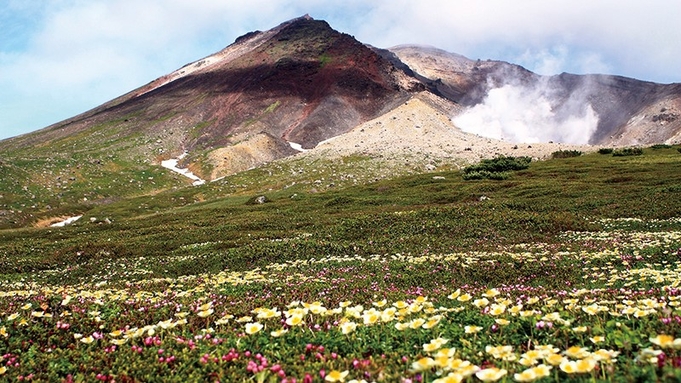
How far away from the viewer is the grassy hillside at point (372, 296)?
5.20 meters

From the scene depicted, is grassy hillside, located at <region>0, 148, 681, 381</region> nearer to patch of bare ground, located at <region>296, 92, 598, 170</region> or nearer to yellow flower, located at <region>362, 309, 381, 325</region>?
yellow flower, located at <region>362, 309, 381, 325</region>

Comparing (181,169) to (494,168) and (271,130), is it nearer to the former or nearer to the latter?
(271,130)

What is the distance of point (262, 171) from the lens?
97.6m

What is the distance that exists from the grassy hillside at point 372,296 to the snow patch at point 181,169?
60.7 meters

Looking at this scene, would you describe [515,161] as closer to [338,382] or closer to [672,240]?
[672,240]

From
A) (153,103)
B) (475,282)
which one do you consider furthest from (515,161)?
(153,103)

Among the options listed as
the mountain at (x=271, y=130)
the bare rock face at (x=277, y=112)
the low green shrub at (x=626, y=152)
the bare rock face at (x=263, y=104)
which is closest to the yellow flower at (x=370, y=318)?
the mountain at (x=271, y=130)

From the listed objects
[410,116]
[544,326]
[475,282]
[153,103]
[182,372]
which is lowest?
[475,282]

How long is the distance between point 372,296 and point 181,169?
4452 inches

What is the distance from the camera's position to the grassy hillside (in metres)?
5.20

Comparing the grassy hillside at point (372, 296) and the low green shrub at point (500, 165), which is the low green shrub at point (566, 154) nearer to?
the low green shrub at point (500, 165)

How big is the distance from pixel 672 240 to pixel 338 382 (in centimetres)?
1942

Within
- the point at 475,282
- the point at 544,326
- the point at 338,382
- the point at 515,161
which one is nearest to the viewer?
the point at 338,382

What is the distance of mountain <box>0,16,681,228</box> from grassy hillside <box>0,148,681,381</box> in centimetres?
4755
